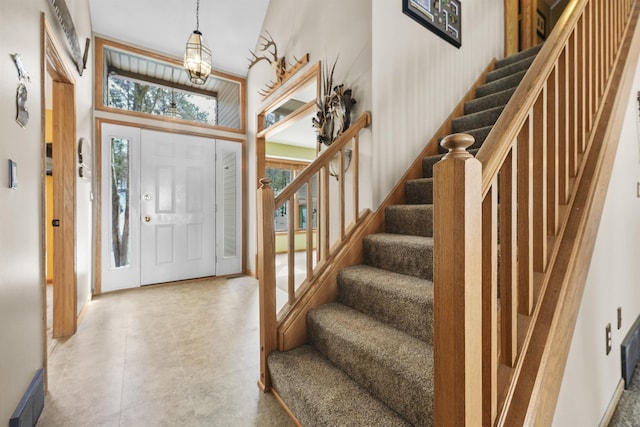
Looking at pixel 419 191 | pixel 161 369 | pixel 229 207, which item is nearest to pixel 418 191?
pixel 419 191

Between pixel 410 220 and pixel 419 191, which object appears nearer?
pixel 410 220

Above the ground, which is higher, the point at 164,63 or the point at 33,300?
the point at 164,63

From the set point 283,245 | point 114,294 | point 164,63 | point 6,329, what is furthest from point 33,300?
point 283,245

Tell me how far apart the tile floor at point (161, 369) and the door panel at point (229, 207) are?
48.1 inches

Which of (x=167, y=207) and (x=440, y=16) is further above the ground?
(x=440, y=16)

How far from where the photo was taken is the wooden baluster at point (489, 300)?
77cm

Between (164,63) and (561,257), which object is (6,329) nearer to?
(561,257)

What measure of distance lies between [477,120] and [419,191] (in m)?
0.84

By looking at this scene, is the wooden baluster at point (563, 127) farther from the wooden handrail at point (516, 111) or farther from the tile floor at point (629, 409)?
the tile floor at point (629, 409)

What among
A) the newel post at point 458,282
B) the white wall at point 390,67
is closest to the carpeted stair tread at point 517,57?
the white wall at point 390,67

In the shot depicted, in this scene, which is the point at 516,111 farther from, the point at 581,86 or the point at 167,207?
the point at 167,207

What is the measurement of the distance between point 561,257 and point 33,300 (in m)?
2.35

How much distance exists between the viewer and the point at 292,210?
1758mm

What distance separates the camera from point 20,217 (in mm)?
1351
